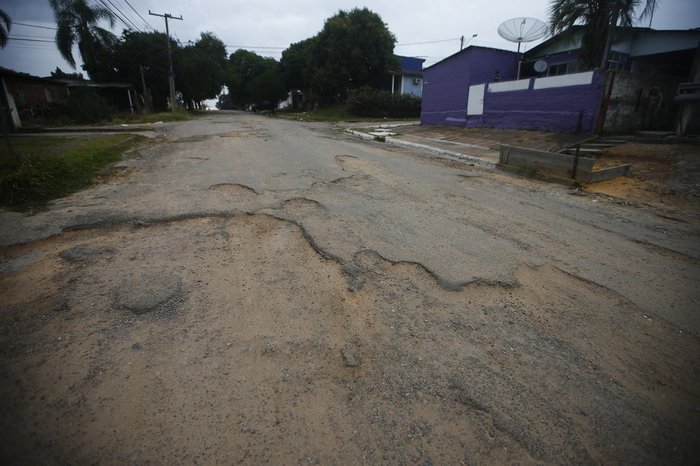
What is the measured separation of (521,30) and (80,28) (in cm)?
3224

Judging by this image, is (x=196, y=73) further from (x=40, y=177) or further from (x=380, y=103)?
(x=40, y=177)

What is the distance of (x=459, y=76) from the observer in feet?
59.2

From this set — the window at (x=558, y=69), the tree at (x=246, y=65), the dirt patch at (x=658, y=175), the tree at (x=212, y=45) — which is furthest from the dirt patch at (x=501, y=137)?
the tree at (x=246, y=65)

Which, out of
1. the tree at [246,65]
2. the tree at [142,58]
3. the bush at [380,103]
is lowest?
the bush at [380,103]

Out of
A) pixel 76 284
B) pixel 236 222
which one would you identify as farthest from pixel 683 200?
pixel 76 284

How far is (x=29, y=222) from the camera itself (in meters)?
3.97

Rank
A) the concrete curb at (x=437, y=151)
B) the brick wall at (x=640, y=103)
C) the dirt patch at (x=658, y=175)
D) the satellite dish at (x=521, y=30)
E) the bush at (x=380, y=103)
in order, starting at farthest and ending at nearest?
the bush at (x=380, y=103)
the satellite dish at (x=521, y=30)
the brick wall at (x=640, y=103)
the concrete curb at (x=437, y=151)
the dirt patch at (x=658, y=175)

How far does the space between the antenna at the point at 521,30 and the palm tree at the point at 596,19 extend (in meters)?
1.89

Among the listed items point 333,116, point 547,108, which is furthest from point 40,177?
point 333,116

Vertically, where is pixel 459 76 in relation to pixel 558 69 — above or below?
below

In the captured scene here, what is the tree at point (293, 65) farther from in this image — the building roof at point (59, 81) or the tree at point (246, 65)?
the building roof at point (59, 81)

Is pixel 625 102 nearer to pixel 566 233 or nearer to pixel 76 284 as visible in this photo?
pixel 566 233

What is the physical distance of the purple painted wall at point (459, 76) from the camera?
17.4 meters

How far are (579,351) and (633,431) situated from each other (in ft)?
1.82
